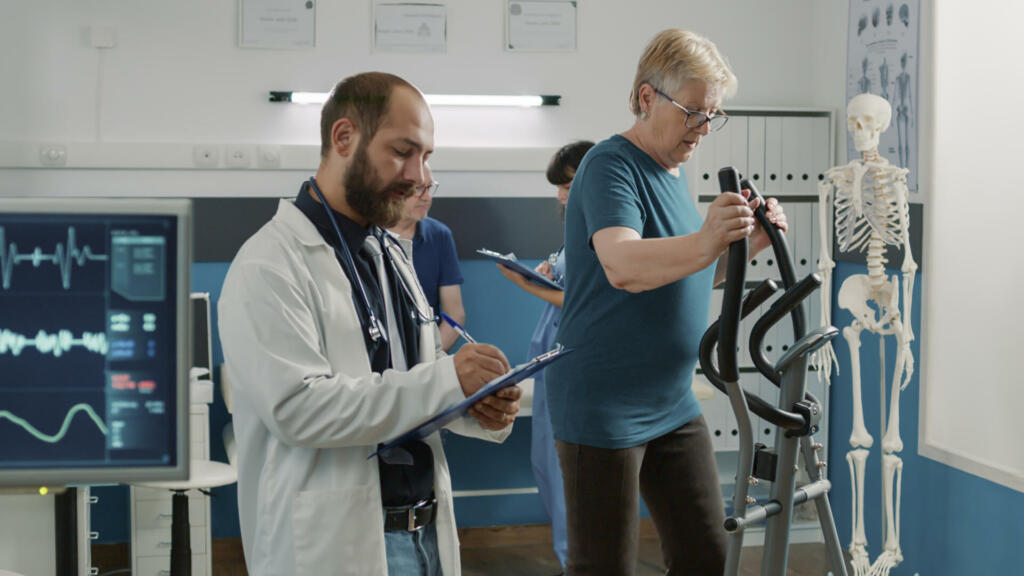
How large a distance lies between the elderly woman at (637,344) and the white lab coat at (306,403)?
600 mm

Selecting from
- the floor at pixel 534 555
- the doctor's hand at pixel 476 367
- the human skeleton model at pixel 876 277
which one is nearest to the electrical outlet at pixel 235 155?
the floor at pixel 534 555

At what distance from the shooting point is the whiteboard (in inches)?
128

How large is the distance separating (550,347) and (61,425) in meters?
2.50

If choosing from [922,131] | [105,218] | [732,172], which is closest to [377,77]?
[105,218]

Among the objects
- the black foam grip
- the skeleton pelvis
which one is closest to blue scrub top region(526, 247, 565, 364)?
the skeleton pelvis

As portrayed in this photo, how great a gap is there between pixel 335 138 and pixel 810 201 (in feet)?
10.4

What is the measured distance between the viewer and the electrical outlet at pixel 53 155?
12.4 ft

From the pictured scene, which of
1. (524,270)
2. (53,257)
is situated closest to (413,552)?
(53,257)

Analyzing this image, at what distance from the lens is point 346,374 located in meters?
1.36

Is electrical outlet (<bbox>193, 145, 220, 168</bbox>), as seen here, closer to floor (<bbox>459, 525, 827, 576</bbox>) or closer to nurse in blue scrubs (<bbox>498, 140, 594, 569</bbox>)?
nurse in blue scrubs (<bbox>498, 140, 594, 569</bbox>)

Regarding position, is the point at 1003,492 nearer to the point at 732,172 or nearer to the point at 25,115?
the point at 732,172

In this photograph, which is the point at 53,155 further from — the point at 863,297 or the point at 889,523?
the point at 889,523

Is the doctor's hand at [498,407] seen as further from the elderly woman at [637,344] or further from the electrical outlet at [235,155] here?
the electrical outlet at [235,155]

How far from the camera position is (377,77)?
A: 4.65 feet
